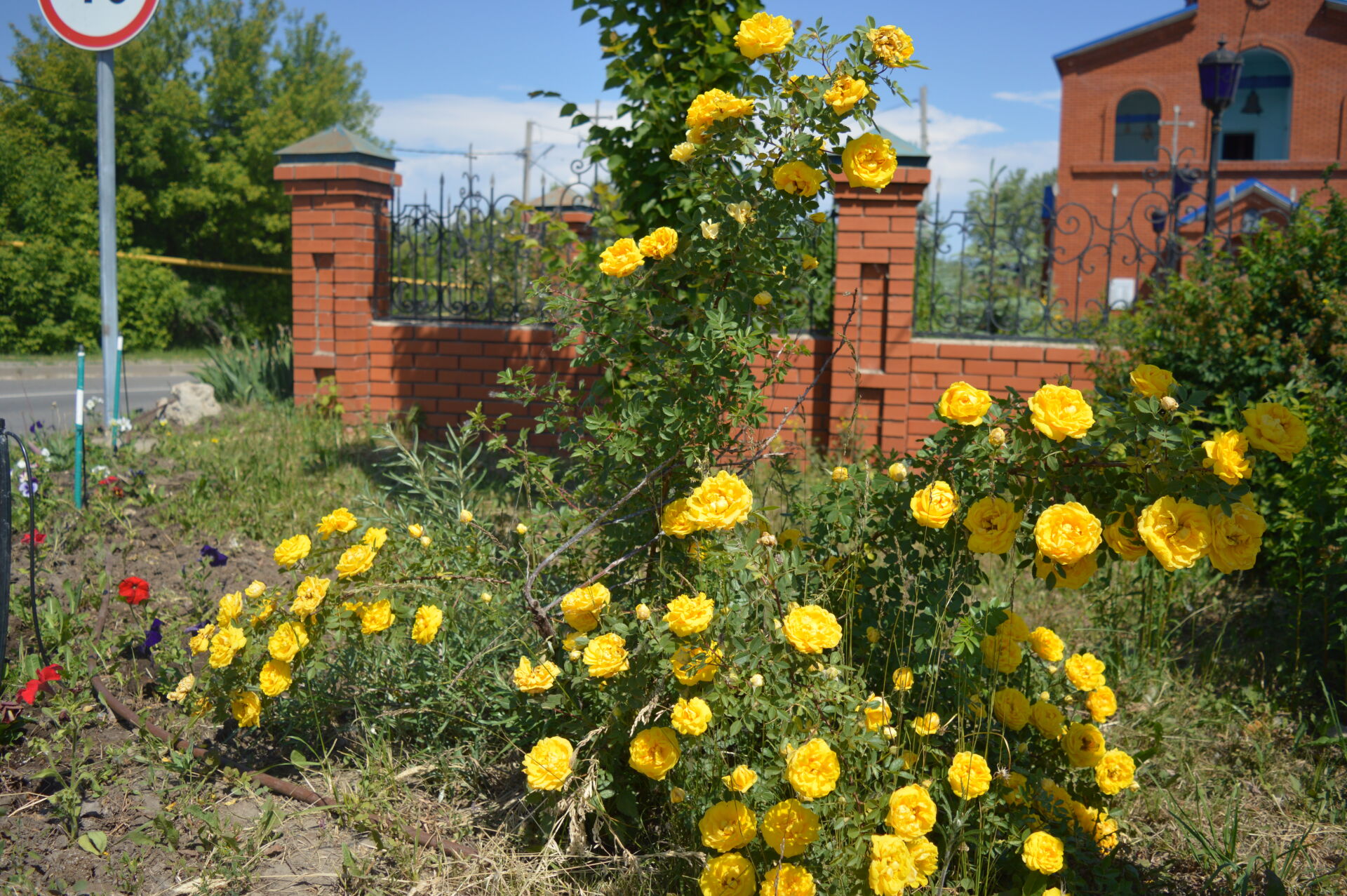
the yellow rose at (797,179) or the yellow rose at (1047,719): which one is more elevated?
the yellow rose at (797,179)

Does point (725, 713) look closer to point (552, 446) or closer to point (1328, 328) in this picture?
point (1328, 328)

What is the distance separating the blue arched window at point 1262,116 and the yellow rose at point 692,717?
31.2m

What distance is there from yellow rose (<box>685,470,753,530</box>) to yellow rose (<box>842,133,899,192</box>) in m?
0.79

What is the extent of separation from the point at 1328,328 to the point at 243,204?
22545 millimetres

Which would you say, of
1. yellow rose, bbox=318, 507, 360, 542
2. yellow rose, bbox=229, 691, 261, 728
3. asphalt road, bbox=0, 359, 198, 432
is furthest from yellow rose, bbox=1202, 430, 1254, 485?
asphalt road, bbox=0, 359, 198, 432

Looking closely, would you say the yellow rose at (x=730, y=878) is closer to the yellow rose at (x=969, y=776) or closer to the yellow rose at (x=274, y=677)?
the yellow rose at (x=969, y=776)

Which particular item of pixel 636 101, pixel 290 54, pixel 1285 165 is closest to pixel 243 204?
pixel 290 54

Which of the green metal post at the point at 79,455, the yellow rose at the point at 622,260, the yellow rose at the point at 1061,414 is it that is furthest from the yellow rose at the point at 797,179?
the green metal post at the point at 79,455

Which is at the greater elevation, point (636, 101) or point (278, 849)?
point (636, 101)

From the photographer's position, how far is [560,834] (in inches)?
85.9

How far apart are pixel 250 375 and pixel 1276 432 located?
6701 mm

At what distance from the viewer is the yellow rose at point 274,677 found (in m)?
2.20

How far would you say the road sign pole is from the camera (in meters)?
4.79

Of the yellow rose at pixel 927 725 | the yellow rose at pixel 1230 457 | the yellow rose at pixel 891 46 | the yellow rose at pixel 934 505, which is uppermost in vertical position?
the yellow rose at pixel 891 46
